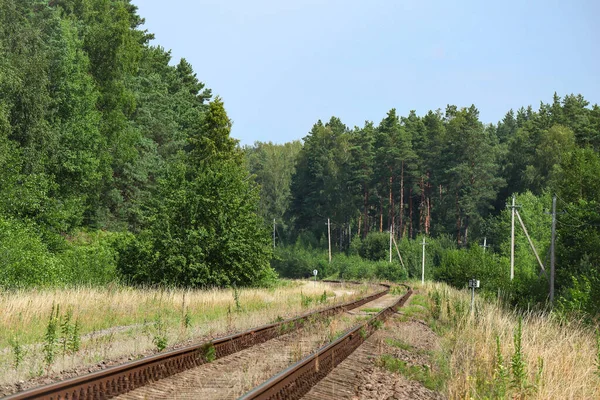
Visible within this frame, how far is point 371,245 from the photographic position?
9025cm

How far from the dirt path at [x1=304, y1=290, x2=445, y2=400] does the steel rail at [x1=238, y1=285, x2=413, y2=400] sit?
12cm

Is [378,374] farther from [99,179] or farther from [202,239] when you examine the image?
[99,179]

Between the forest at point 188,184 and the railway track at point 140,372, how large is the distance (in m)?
12.2

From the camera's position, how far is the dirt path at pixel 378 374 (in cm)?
831

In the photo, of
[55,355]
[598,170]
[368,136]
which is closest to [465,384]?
[55,355]

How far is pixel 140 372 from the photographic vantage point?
27.3ft

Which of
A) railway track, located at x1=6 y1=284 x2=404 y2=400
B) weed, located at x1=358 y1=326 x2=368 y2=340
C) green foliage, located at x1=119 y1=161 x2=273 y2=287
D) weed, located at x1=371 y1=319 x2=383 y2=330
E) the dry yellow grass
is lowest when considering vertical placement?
weed, located at x1=371 y1=319 x2=383 y2=330

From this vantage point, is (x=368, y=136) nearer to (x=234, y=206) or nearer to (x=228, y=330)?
(x=234, y=206)

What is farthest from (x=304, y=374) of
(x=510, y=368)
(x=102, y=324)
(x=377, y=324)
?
(x=377, y=324)

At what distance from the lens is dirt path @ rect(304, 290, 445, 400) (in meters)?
8.31

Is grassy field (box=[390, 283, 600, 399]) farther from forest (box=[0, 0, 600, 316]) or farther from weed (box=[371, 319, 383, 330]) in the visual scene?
forest (box=[0, 0, 600, 316])

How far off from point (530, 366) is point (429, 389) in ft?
7.38

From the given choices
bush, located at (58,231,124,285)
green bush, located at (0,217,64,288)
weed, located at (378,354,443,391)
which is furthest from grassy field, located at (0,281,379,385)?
bush, located at (58,231,124,285)

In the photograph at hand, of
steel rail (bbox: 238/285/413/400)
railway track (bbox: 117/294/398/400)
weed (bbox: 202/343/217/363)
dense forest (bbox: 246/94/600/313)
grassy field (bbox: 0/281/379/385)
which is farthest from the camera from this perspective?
dense forest (bbox: 246/94/600/313)
